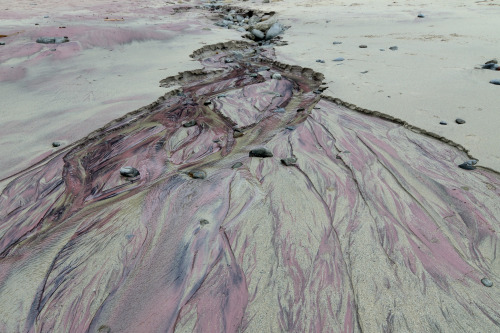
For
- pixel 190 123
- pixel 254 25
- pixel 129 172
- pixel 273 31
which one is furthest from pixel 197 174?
pixel 254 25

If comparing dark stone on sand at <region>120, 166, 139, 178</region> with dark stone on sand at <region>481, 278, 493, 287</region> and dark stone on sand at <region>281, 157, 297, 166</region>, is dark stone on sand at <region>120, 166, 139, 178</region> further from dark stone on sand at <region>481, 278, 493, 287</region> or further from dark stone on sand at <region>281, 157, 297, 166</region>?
dark stone on sand at <region>481, 278, 493, 287</region>

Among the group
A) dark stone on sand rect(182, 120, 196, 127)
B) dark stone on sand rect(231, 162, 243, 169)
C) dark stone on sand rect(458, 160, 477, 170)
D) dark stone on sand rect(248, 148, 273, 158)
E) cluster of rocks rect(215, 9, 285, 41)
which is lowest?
dark stone on sand rect(182, 120, 196, 127)

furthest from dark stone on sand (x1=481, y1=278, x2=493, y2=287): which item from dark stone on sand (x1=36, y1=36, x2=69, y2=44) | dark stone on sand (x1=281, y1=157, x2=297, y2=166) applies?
dark stone on sand (x1=36, y1=36, x2=69, y2=44)

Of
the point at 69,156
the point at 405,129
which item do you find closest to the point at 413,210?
the point at 405,129

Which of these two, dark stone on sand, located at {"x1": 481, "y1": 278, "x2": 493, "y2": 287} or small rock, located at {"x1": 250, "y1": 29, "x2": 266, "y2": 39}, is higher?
small rock, located at {"x1": 250, "y1": 29, "x2": 266, "y2": 39}

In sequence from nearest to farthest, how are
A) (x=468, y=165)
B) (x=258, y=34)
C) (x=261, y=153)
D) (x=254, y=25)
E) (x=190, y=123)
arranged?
(x=468, y=165), (x=261, y=153), (x=190, y=123), (x=258, y=34), (x=254, y=25)

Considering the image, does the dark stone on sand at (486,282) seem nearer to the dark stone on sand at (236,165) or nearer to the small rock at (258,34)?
the dark stone on sand at (236,165)

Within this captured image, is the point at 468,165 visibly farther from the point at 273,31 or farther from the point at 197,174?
the point at 273,31
